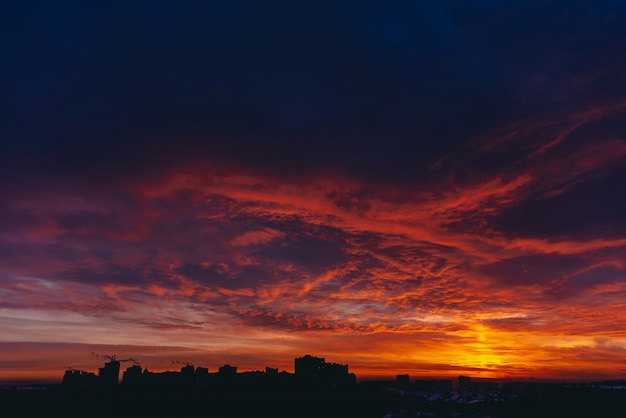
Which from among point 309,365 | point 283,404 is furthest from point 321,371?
point 283,404

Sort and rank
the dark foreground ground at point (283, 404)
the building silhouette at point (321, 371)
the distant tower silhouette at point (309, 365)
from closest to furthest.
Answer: the dark foreground ground at point (283, 404) → the building silhouette at point (321, 371) → the distant tower silhouette at point (309, 365)

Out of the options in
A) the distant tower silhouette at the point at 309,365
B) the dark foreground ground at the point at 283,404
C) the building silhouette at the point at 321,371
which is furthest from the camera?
the distant tower silhouette at the point at 309,365

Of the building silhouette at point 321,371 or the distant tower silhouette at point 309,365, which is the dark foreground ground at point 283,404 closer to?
the building silhouette at point 321,371

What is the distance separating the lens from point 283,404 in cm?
12156

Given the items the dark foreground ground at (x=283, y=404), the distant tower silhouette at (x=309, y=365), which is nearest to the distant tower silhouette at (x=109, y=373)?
the dark foreground ground at (x=283, y=404)

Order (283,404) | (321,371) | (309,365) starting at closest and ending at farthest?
(283,404)
(321,371)
(309,365)

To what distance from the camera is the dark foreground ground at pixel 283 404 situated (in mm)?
106500

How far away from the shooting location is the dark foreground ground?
106500mm

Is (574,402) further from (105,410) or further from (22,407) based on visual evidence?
(22,407)

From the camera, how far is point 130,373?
598 ft

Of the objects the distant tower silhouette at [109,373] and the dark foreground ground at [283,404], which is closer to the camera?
the dark foreground ground at [283,404]

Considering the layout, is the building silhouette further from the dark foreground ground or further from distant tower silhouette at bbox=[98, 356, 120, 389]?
distant tower silhouette at bbox=[98, 356, 120, 389]

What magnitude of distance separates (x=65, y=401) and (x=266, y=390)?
59.7m

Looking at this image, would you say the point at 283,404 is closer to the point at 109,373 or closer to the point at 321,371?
the point at 321,371
